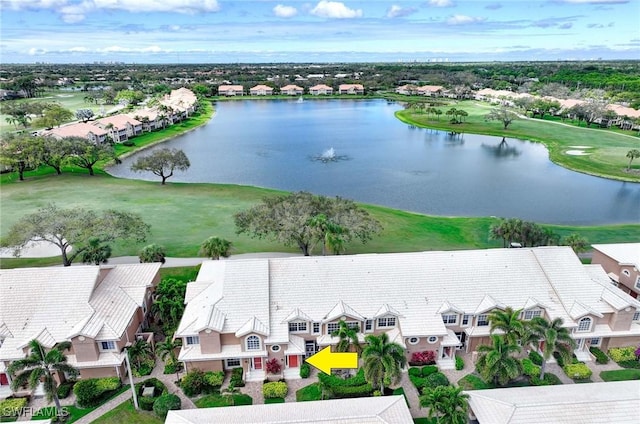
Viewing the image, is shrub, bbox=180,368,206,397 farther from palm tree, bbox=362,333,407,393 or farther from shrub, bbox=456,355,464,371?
shrub, bbox=456,355,464,371

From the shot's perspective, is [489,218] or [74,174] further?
[74,174]

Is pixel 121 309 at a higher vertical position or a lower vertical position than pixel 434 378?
higher

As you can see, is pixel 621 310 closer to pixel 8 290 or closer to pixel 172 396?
pixel 172 396

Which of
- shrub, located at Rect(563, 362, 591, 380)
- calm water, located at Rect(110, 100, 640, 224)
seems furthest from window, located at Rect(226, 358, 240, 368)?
calm water, located at Rect(110, 100, 640, 224)

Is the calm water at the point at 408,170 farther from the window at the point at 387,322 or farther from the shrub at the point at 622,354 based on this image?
the window at the point at 387,322

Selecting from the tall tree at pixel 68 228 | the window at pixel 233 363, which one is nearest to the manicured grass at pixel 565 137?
the window at pixel 233 363

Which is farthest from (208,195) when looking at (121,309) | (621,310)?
(621,310)

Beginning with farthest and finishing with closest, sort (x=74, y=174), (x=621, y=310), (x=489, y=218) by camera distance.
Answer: (x=74, y=174) < (x=489, y=218) < (x=621, y=310)
